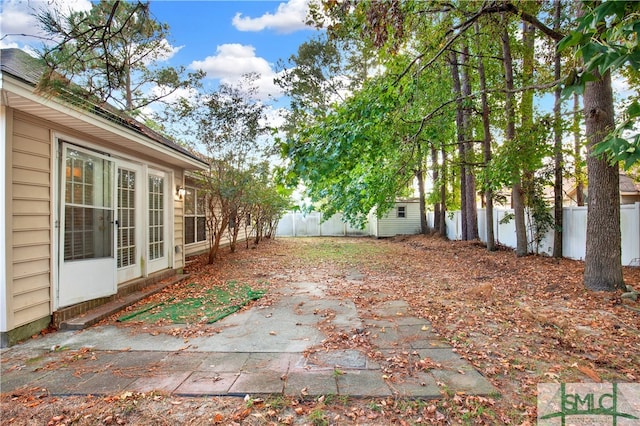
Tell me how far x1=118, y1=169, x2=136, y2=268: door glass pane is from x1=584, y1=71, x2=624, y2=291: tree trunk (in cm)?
691

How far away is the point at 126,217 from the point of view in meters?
5.21

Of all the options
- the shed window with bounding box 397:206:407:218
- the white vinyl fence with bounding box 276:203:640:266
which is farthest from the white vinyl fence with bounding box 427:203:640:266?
the shed window with bounding box 397:206:407:218

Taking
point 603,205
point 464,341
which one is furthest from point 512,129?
point 464,341

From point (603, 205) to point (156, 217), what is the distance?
7.34 metres

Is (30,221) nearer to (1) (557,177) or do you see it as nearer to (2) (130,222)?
(2) (130,222)

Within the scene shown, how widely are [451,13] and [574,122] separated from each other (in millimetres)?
4554

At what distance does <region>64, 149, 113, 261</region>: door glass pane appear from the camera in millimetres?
4066

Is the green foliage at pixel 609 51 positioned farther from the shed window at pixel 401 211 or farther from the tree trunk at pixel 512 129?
the shed window at pixel 401 211

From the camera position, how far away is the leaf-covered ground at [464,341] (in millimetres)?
2105

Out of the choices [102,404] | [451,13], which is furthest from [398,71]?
[102,404]

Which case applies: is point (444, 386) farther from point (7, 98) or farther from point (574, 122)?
point (574, 122)

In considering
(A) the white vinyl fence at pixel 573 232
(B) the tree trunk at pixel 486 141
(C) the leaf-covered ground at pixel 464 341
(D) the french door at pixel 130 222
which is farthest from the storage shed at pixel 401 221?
(D) the french door at pixel 130 222

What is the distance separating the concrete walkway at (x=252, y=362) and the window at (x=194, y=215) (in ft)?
17.6

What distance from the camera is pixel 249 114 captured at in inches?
313
